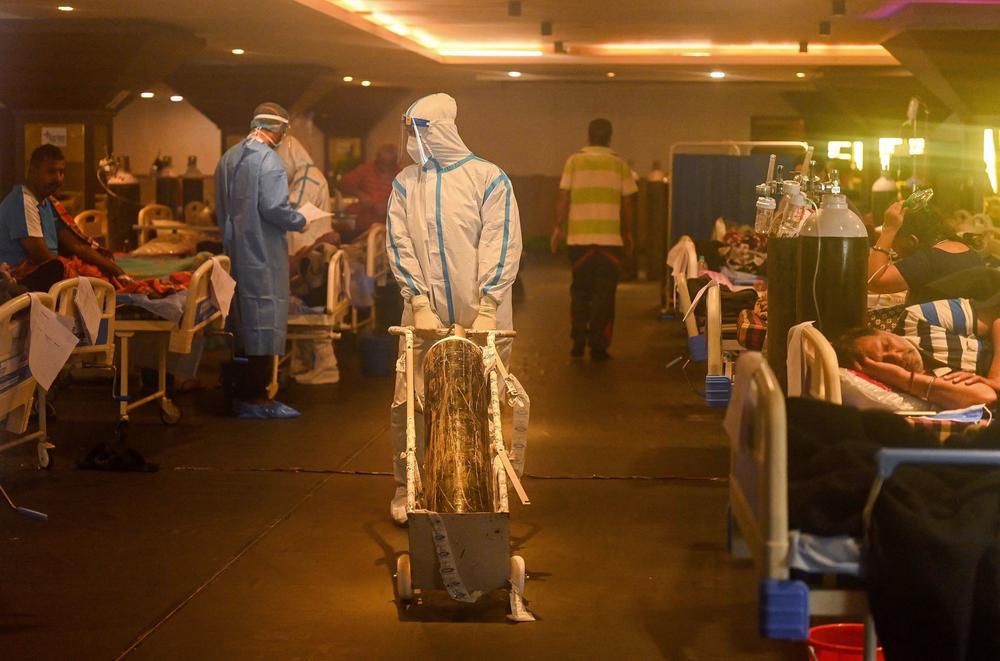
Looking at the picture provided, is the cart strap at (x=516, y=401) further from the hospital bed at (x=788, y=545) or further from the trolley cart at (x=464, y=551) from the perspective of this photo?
the hospital bed at (x=788, y=545)

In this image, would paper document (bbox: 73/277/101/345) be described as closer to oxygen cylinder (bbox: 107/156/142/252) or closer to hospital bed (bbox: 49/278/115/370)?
hospital bed (bbox: 49/278/115/370)

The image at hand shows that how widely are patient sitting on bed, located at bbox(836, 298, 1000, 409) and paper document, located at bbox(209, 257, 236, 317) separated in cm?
350

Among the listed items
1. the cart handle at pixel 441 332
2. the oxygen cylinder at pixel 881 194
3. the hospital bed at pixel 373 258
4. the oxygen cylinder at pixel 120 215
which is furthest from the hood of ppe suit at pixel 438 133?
the oxygen cylinder at pixel 120 215

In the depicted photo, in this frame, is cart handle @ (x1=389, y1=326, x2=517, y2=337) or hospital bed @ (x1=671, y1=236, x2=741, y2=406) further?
hospital bed @ (x1=671, y1=236, x2=741, y2=406)

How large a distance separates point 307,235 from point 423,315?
3841mm

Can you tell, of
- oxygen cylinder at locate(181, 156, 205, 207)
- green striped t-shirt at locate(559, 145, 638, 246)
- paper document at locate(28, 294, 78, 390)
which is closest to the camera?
paper document at locate(28, 294, 78, 390)

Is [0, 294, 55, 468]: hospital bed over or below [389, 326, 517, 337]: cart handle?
below

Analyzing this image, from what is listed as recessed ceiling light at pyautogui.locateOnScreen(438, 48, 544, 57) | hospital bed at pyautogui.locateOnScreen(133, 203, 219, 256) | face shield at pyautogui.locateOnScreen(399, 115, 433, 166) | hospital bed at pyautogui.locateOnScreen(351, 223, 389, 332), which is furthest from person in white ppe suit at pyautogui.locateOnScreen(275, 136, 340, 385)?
recessed ceiling light at pyautogui.locateOnScreen(438, 48, 544, 57)

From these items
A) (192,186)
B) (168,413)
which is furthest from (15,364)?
(192,186)

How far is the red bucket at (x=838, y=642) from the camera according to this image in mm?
3248

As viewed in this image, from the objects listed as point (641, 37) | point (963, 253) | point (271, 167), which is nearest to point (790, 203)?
point (963, 253)

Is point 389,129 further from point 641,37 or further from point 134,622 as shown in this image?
point 134,622

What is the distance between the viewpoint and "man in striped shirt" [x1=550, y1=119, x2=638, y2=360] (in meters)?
9.05

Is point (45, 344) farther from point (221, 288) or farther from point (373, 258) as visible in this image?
point (373, 258)
